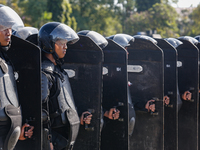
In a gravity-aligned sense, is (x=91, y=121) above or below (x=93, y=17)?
above

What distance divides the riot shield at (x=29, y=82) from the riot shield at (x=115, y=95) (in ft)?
5.41

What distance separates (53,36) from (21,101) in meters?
0.82

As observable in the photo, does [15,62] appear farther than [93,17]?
No

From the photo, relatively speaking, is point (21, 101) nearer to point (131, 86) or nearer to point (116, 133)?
point (116, 133)

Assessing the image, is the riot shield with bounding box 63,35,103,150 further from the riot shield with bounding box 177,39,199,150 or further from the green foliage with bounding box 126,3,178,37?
the green foliage with bounding box 126,3,178,37

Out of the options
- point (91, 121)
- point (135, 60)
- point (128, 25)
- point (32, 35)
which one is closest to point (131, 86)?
point (135, 60)

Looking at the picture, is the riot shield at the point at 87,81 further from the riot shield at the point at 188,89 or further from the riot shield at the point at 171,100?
the riot shield at the point at 188,89

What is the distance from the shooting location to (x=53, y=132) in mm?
3797

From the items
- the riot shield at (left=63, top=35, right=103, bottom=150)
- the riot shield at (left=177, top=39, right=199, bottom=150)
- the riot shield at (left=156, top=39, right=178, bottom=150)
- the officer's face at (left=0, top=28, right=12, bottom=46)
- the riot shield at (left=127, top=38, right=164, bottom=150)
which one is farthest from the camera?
the riot shield at (left=177, top=39, right=199, bottom=150)

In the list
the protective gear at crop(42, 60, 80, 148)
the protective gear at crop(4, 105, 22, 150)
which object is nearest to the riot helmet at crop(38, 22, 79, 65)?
the protective gear at crop(42, 60, 80, 148)

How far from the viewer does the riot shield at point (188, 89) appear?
21.5 feet

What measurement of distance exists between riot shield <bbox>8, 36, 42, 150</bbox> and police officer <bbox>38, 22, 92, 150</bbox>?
17 centimetres

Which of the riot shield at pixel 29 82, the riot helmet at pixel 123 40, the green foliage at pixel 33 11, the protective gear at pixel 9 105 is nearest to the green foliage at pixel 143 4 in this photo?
the green foliage at pixel 33 11

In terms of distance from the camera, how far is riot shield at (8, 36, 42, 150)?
329cm
